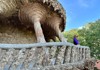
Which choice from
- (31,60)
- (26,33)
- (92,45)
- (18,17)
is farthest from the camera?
(92,45)

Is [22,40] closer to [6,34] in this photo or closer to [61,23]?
[6,34]

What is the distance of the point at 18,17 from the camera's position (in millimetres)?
8234

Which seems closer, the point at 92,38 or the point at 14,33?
the point at 14,33

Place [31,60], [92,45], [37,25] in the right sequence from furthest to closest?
[92,45], [37,25], [31,60]

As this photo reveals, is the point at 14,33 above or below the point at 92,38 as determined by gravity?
below

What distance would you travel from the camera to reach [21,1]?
769cm

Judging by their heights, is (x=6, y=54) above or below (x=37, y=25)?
below

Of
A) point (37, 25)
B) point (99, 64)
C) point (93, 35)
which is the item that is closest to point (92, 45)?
point (93, 35)

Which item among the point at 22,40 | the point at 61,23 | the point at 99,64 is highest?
the point at 61,23

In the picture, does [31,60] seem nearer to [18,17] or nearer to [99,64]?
[18,17]

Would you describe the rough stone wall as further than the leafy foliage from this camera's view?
No

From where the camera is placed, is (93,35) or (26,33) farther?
(93,35)

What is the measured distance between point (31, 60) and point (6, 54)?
0.60m

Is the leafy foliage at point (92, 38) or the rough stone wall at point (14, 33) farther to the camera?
the leafy foliage at point (92, 38)
